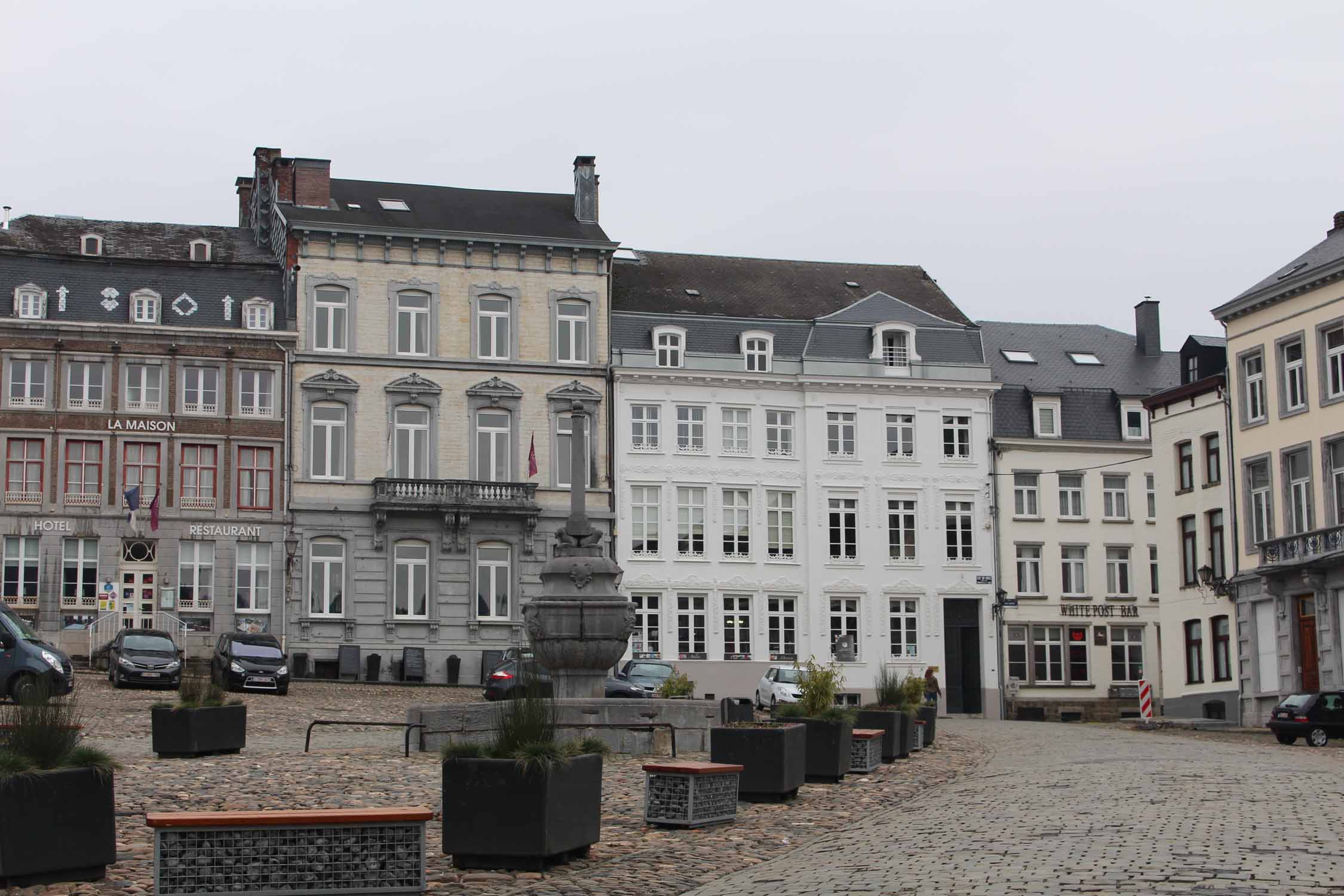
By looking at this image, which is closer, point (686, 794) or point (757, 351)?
point (686, 794)

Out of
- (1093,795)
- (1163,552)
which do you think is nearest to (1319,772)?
(1093,795)

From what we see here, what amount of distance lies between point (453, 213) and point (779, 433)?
12527 millimetres

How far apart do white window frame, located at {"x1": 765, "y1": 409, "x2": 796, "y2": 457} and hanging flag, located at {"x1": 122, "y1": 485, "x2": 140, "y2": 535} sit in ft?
63.3

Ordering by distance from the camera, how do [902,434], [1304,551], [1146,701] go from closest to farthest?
1. [1304,551]
2. [1146,701]
3. [902,434]

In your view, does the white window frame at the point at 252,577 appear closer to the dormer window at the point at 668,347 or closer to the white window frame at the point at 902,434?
the dormer window at the point at 668,347

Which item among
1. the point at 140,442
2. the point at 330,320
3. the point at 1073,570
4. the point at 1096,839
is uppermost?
the point at 330,320

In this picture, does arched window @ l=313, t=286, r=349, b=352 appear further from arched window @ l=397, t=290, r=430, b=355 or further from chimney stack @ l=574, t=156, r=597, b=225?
chimney stack @ l=574, t=156, r=597, b=225

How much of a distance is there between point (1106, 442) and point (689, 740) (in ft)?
125

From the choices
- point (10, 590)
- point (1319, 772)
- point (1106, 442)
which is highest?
point (1106, 442)

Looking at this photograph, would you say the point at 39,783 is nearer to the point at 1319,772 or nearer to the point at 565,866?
the point at 565,866

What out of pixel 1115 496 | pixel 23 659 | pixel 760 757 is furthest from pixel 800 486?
pixel 760 757

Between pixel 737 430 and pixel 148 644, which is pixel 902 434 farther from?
pixel 148 644

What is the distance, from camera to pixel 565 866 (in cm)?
1446

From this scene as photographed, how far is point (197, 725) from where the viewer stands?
79.2ft
